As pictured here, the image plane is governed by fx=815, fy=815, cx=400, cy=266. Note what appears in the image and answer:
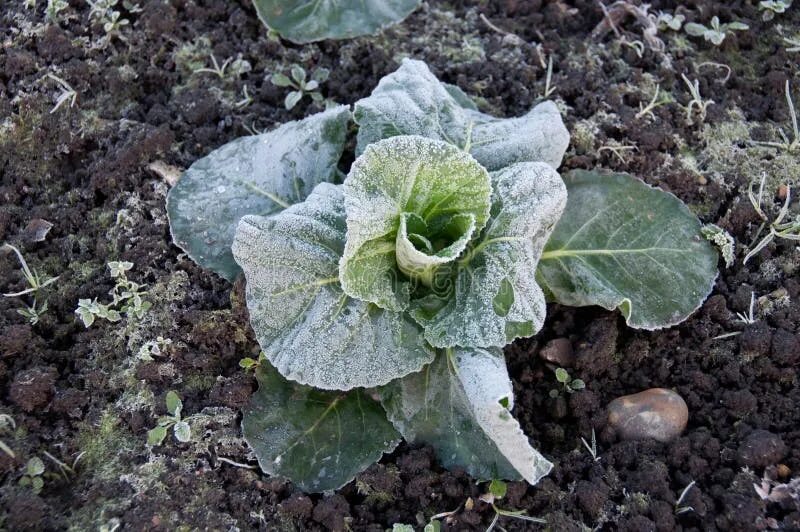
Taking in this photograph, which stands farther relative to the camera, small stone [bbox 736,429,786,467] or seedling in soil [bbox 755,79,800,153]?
seedling in soil [bbox 755,79,800,153]

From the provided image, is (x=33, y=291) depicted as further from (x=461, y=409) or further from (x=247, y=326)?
(x=461, y=409)

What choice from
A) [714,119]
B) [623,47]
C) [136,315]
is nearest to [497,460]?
[136,315]

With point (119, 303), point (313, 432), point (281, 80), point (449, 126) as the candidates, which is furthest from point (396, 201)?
point (281, 80)

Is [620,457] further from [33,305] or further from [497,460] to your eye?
[33,305]

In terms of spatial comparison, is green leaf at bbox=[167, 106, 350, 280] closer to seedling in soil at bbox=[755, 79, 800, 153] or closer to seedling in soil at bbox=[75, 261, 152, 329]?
seedling in soil at bbox=[75, 261, 152, 329]

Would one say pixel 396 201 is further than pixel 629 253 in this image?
No

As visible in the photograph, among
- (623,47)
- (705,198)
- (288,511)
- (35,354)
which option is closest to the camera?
(288,511)

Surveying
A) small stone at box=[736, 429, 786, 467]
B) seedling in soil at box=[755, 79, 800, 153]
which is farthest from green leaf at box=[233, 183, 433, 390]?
seedling in soil at box=[755, 79, 800, 153]
